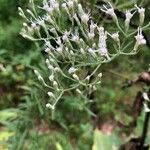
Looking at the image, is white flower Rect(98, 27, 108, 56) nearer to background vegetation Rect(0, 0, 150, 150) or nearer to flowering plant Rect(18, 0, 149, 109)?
flowering plant Rect(18, 0, 149, 109)

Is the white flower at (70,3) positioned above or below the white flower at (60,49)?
above

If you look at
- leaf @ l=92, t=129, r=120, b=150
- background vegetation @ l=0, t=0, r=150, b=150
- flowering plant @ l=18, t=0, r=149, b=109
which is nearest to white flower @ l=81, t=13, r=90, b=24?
flowering plant @ l=18, t=0, r=149, b=109

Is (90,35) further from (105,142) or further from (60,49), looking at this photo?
(105,142)

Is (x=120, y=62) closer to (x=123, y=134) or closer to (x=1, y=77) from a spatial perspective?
(x=123, y=134)

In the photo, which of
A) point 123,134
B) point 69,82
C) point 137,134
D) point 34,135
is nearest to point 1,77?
point 123,134

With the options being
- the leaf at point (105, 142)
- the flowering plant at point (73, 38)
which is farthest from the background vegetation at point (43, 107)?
the flowering plant at point (73, 38)

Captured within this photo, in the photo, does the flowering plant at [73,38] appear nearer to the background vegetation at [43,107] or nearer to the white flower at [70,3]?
the white flower at [70,3]

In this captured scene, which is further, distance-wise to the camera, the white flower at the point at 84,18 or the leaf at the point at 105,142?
the leaf at the point at 105,142
